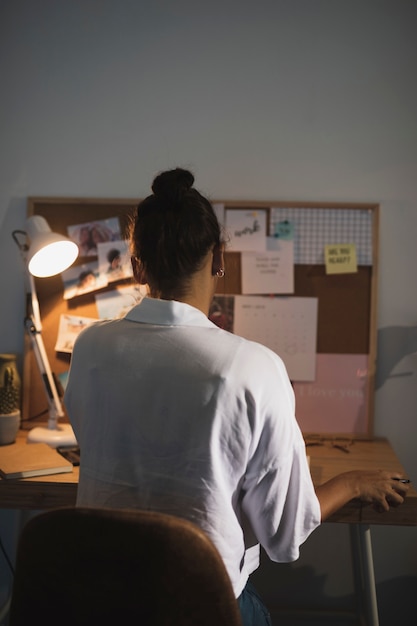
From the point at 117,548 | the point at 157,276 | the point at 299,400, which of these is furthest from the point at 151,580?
the point at 299,400

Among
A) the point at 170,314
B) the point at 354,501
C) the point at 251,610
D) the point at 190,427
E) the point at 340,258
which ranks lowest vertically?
the point at 251,610

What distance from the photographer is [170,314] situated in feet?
3.28

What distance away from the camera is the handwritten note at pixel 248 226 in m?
1.91

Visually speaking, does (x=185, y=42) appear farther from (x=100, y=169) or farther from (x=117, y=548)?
(x=117, y=548)

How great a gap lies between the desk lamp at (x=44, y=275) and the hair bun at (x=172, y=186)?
0.68 meters

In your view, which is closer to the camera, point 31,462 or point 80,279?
point 31,462

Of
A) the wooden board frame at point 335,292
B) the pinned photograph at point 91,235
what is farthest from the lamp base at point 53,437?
the pinned photograph at point 91,235

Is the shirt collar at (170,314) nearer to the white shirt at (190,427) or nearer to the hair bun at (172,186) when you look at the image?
the white shirt at (190,427)

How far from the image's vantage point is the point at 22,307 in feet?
6.59

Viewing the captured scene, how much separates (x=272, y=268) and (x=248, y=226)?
0.15 metres

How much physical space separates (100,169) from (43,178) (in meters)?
0.18

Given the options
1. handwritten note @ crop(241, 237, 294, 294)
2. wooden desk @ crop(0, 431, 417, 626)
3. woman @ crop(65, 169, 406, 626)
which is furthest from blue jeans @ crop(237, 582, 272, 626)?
handwritten note @ crop(241, 237, 294, 294)

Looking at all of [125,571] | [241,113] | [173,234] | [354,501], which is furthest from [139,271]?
[241,113]

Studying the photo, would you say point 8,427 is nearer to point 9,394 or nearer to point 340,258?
point 9,394
